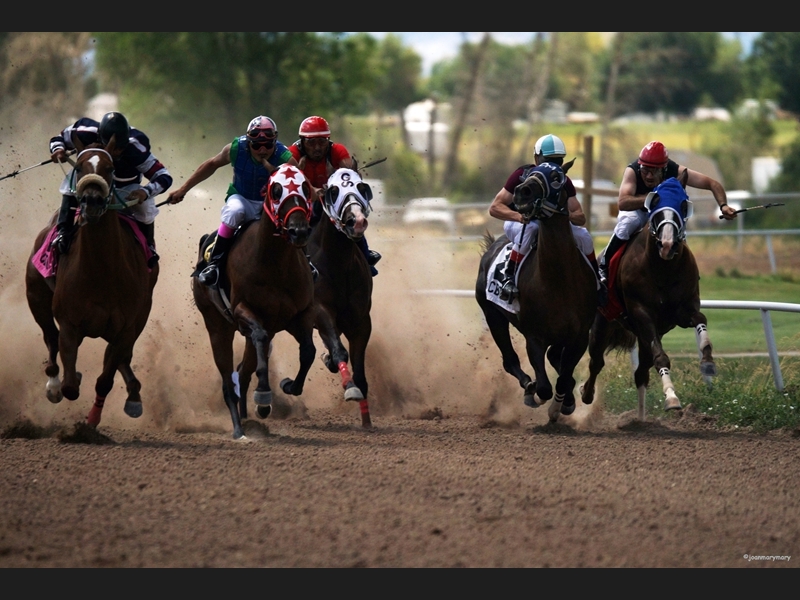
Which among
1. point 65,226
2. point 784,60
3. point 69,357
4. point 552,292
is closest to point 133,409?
point 69,357

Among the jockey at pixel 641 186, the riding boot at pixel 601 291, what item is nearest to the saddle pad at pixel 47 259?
the riding boot at pixel 601 291

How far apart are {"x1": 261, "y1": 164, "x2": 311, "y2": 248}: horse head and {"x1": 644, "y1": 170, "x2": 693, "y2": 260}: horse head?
9.44ft

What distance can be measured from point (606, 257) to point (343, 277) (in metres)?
2.41

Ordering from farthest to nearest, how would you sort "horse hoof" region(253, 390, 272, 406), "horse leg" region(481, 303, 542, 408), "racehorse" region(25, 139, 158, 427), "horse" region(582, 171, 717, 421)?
"horse leg" region(481, 303, 542, 408) < "horse" region(582, 171, 717, 421) < "horse hoof" region(253, 390, 272, 406) < "racehorse" region(25, 139, 158, 427)

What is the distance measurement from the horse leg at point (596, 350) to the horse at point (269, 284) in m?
2.91

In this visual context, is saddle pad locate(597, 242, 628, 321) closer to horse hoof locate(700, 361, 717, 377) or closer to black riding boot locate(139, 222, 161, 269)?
horse hoof locate(700, 361, 717, 377)

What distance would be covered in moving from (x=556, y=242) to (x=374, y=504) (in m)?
3.50

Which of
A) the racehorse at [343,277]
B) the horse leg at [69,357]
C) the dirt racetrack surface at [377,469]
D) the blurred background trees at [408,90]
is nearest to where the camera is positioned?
the dirt racetrack surface at [377,469]

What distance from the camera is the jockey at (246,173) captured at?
963cm

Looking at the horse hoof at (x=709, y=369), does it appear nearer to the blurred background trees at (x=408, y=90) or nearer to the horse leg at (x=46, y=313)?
the horse leg at (x=46, y=313)

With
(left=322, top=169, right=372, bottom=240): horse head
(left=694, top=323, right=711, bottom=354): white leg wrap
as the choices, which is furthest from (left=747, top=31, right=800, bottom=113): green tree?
(left=322, top=169, right=372, bottom=240): horse head

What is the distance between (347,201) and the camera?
951 cm

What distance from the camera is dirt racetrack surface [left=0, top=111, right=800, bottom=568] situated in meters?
6.20

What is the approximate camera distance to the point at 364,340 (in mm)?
10609
